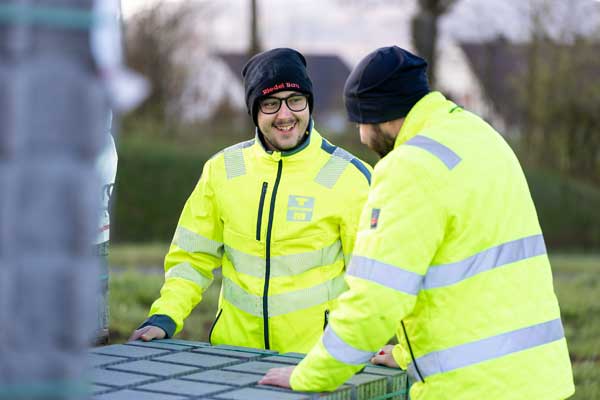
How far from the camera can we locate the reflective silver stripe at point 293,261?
13.9 ft

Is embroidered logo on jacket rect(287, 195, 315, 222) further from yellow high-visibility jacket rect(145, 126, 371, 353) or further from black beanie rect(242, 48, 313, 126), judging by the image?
black beanie rect(242, 48, 313, 126)

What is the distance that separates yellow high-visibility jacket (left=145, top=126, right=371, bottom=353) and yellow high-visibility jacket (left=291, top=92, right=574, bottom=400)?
91 centimetres

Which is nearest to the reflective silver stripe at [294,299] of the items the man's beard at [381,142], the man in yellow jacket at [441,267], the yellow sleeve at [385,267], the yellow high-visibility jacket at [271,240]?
Result: the yellow high-visibility jacket at [271,240]

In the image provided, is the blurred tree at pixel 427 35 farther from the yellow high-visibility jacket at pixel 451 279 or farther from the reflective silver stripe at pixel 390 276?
the reflective silver stripe at pixel 390 276

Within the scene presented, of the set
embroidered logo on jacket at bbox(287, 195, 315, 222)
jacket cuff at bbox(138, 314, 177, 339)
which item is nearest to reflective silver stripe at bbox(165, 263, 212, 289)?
jacket cuff at bbox(138, 314, 177, 339)

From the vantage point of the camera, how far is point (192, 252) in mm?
4520

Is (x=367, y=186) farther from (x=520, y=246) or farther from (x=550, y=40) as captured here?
(x=550, y=40)

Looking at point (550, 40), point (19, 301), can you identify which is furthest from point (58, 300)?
point (550, 40)

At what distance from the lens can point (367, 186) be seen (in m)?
4.41

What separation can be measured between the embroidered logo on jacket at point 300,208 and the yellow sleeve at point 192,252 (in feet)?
1.28

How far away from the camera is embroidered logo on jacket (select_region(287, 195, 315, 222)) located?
427cm

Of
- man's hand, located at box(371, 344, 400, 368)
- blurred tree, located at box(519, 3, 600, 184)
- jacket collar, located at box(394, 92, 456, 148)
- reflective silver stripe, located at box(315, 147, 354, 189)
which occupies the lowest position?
man's hand, located at box(371, 344, 400, 368)

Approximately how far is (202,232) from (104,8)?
2.49 metres

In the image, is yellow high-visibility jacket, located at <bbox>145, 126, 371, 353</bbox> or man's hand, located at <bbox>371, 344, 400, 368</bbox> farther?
yellow high-visibility jacket, located at <bbox>145, 126, 371, 353</bbox>
